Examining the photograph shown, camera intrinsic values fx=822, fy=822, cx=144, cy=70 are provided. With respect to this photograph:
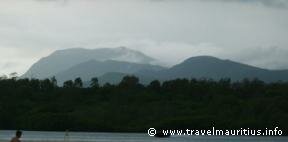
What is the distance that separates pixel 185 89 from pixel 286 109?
31764 millimetres

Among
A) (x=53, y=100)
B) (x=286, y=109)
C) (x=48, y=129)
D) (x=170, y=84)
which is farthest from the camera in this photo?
(x=170, y=84)

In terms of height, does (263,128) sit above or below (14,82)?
below

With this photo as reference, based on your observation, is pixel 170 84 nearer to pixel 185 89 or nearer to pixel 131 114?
pixel 185 89

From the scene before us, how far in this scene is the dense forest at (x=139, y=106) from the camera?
522 ft

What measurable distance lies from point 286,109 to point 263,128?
10.3 m

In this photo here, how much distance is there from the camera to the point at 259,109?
166625 mm

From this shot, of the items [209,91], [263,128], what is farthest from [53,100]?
[263,128]

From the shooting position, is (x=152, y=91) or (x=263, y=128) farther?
(x=152, y=91)

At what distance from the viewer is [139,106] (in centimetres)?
17238

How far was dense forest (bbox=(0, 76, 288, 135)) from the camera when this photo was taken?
159000 mm

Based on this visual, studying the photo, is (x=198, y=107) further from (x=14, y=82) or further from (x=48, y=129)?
(x=14, y=82)

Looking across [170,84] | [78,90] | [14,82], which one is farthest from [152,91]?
[14,82]

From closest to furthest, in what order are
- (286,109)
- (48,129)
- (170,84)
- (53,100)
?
(48,129) < (286,109) < (53,100) < (170,84)

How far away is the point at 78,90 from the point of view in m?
192
